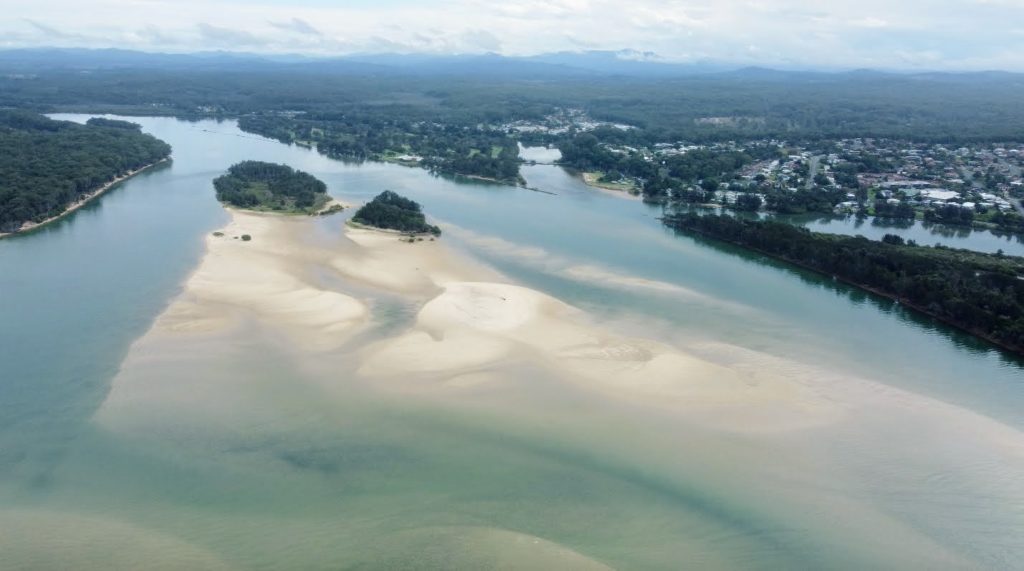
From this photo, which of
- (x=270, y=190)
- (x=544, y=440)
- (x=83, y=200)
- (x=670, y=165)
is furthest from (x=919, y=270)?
(x=83, y=200)

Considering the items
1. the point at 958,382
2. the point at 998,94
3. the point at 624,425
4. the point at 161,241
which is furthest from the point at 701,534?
the point at 998,94

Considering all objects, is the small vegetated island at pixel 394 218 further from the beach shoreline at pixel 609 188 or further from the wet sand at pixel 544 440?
the beach shoreline at pixel 609 188

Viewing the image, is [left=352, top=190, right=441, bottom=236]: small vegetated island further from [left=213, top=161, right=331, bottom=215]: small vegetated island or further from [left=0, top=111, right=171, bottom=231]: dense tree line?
[left=0, top=111, right=171, bottom=231]: dense tree line

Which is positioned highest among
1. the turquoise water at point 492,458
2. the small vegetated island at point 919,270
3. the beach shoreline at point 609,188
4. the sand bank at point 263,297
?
the beach shoreline at point 609,188

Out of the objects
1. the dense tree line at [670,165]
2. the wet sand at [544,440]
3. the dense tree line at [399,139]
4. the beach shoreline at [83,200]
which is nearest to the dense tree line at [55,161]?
the beach shoreline at [83,200]

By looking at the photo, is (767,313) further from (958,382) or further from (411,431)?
(411,431)

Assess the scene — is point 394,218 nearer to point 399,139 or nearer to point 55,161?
point 55,161

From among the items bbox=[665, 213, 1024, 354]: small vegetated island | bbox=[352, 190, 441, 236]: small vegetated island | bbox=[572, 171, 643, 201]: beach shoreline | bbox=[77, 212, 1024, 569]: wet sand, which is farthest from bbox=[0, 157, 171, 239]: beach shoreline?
bbox=[665, 213, 1024, 354]: small vegetated island
